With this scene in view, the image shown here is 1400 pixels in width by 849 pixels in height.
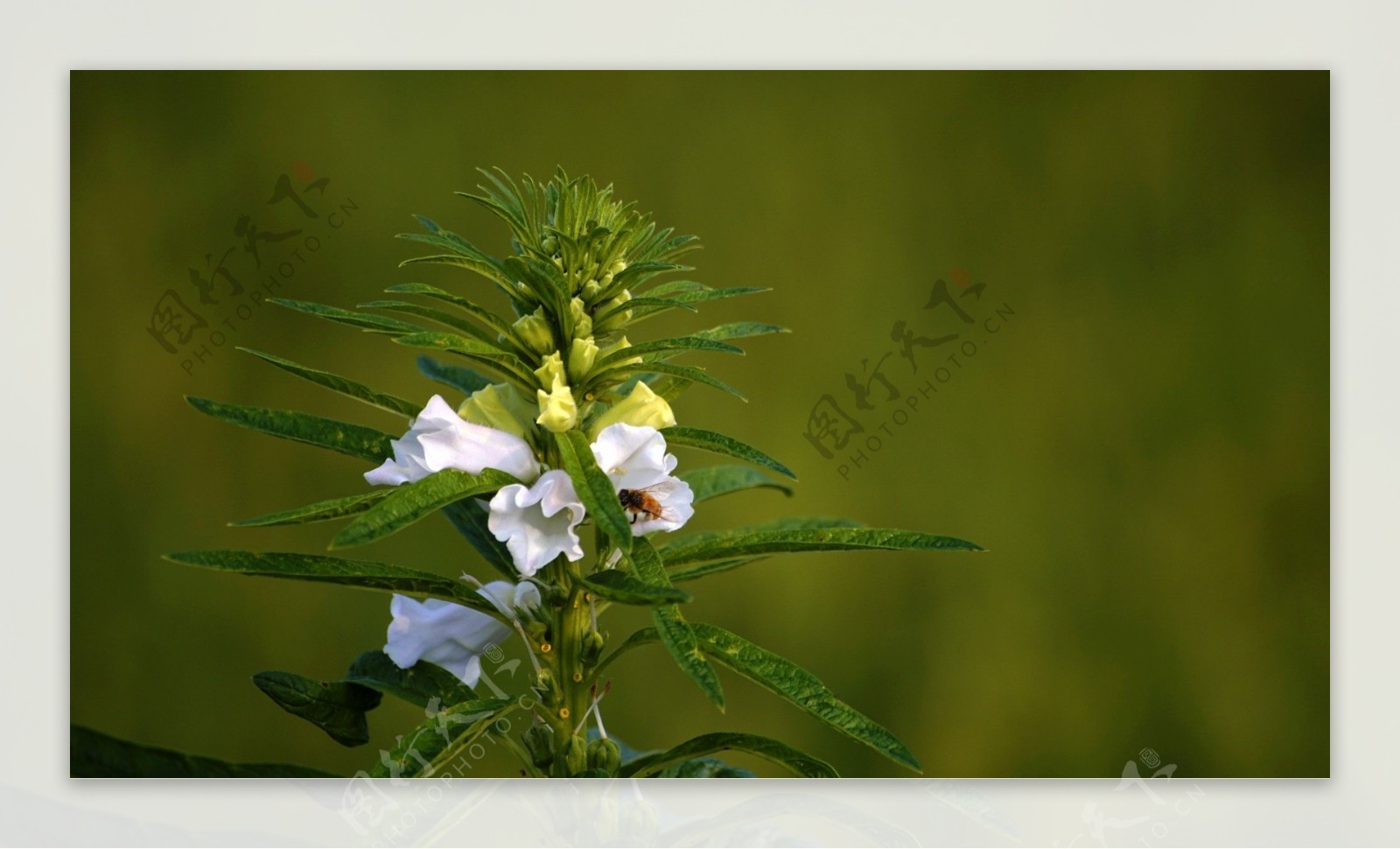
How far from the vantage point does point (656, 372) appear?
117cm

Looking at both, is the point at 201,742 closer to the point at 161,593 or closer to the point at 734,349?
the point at 161,593

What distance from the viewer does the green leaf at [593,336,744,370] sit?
3.71 ft

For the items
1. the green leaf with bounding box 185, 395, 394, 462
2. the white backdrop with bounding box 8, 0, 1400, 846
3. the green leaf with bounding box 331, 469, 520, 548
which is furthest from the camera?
the white backdrop with bounding box 8, 0, 1400, 846

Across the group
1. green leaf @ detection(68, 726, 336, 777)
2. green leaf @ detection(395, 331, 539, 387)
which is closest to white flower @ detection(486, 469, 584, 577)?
green leaf @ detection(395, 331, 539, 387)

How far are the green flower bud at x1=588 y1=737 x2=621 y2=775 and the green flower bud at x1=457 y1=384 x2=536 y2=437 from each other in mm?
310

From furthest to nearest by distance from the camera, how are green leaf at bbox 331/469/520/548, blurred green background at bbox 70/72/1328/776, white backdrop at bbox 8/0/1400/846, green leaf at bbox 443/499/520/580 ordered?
blurred green background at bbox 70/72/1328/776
white backdrop at bbox 8/0/1400/846
green leaf at bbox 443/499/520/580
green leaf at bbox 331/469/520/548

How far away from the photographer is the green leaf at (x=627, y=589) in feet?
3.37

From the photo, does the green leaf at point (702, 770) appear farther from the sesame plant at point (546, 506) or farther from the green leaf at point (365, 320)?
the green leaf at point (365, 320)

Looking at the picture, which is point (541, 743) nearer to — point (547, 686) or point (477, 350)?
point (547, 686)

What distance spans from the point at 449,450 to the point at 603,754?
13.0 inches

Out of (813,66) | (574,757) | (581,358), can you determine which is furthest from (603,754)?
(813,66)

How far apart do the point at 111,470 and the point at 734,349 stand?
5.18 feet

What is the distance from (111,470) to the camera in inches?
88.7

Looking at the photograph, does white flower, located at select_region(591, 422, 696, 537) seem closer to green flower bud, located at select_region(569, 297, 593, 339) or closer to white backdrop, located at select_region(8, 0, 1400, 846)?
green flower bud, located at select_region(569, 297, 593, 339)
